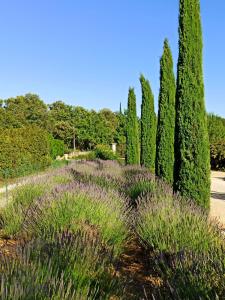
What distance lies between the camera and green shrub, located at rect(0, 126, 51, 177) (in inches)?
782

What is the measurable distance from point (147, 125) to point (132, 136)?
3.30 m

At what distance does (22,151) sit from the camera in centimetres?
2136

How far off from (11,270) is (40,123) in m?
58.8

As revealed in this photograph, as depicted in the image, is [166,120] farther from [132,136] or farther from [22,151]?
[22,151]

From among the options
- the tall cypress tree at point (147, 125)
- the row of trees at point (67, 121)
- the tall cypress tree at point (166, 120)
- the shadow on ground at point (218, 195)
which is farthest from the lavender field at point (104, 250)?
the row of trees at point (67, 121)

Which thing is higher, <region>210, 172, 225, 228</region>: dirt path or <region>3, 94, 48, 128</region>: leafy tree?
→ <region>3, 94, 48, 128</region>: leafy tree

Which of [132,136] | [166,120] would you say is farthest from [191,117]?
[132,136]

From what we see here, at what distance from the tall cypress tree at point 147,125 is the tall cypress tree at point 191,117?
9.28 meters

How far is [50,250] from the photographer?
11.5 ft

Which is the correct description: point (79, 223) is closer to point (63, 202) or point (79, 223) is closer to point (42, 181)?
point (63, 202)

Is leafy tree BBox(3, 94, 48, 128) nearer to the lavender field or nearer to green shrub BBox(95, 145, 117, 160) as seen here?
green shrub BBox(95, 145, 117, 160)

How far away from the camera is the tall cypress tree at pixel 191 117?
8.15m

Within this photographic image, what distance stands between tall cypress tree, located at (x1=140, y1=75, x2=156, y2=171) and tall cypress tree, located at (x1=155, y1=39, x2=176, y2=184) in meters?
4.59

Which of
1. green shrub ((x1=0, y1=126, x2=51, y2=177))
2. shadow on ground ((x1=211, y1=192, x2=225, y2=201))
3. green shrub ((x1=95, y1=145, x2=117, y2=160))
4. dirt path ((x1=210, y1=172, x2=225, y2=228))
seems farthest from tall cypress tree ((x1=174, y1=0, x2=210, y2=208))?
green shrub ((x1=95, y1=145, x2=117, y2=160))
